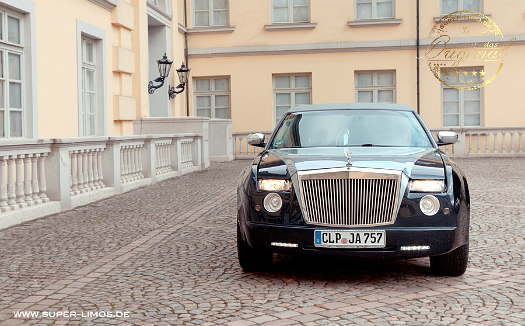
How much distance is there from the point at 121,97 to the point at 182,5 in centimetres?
1130

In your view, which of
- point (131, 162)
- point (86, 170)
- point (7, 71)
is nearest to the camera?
point (7, 71)

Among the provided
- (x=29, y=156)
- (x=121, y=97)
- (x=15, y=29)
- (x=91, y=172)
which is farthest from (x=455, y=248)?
(x=121, y=97)

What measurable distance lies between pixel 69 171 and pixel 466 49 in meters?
18.8

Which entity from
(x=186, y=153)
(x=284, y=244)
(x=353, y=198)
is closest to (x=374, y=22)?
(x=186, y=153)

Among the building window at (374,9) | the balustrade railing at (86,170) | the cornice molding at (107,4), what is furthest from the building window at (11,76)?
the building window at (374,9)

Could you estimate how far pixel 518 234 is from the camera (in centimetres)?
791

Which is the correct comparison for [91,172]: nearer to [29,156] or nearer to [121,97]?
[29,156]

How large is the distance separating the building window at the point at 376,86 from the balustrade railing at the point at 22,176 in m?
17.9

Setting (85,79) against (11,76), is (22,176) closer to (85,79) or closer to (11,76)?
(11,76)

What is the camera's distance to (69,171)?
34.9 feet

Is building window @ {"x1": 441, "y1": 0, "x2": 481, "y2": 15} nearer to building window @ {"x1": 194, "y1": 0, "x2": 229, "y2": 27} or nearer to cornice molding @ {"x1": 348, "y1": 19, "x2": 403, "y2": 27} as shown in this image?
cornice molding @ {"x1": 348, "y1": 19, "x2": 403, "y2": 27}

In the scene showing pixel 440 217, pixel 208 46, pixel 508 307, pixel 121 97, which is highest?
pixel 208 46

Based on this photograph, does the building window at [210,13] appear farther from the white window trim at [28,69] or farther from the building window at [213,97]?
the white window trim at [28,69]

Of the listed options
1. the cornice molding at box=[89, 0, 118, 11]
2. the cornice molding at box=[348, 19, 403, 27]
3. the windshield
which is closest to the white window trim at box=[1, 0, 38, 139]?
the cornice molding at box=[89, 0, 118, 11]
